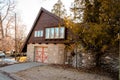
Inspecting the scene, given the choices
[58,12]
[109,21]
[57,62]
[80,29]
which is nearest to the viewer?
[109,21]

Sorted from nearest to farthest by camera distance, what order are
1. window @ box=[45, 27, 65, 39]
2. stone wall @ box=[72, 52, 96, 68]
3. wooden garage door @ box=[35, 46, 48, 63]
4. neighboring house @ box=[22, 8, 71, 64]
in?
stone wall @ box=[72, 52, 96, 68], window @ box=[45, 27, 65, 39], neighboring house @ box=[22, 8, 71, 64], wooden garage door @ box=[35, 46, 48, 63]

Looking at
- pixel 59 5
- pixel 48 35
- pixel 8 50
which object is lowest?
pixel 8 50

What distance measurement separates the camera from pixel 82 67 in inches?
820

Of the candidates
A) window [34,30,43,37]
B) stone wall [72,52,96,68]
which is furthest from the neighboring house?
stone wall [72,52,96,68]

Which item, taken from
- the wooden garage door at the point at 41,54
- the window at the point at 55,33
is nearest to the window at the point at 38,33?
the window at the point at 55,33

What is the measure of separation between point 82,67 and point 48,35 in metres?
6.42

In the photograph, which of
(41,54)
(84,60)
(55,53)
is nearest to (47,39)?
(55,53)

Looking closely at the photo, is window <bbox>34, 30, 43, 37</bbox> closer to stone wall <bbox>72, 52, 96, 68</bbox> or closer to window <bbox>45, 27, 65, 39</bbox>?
window <bbox>45, 27, 65, 39</bbox>

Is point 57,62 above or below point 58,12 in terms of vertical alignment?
below

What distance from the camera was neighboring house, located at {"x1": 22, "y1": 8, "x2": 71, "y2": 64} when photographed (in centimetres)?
2362

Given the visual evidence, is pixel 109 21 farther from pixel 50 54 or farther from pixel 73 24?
pixel 50 54

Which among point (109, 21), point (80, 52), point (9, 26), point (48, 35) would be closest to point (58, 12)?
point (9, 26)

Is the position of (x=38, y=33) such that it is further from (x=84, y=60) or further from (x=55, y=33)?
(x=84, y=60)

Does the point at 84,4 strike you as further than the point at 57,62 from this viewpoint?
No
